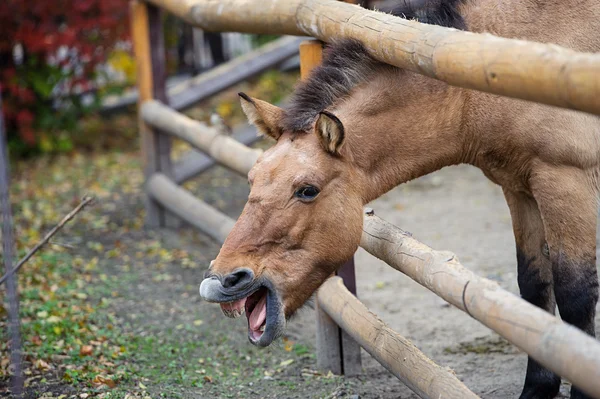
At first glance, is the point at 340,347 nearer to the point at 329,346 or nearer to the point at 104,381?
the point at 329,346

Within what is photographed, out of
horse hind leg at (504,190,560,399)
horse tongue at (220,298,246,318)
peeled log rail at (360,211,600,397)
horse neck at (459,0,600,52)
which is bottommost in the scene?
horse hind leg at (504,190,560,399)

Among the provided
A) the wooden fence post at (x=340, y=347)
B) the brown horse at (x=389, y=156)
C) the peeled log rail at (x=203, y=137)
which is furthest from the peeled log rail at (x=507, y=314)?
the peeled log rail at (x=203, y=137)

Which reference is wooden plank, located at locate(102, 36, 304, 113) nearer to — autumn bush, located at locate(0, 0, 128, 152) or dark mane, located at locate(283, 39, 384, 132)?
autumn bush, located at locate(0, 0, 128, 152)

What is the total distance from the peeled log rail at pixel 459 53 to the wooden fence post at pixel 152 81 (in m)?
2.89

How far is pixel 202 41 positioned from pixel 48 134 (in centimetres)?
326

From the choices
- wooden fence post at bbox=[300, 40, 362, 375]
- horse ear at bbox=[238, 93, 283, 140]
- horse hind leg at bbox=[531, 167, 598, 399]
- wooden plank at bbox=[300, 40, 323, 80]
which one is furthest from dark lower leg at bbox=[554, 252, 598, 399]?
wooden plank at bbox=[300, 40, 323, 80]

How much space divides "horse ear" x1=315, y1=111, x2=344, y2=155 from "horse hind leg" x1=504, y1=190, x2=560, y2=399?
1046mm

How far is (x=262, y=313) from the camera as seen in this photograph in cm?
301

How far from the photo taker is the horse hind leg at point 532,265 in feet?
11.7

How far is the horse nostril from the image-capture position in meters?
2.81

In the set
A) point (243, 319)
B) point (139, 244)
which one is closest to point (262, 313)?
point (243, 319)

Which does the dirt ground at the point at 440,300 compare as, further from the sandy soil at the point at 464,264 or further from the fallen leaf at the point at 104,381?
the fallen leaf at the point at 104,381

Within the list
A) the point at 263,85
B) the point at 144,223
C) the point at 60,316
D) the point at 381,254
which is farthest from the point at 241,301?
the point at 263,85

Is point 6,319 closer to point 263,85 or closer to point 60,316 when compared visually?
point 60,316
